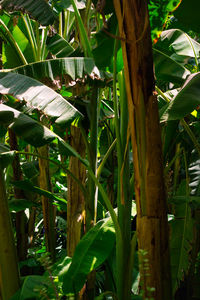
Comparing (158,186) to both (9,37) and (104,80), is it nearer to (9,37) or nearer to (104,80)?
(104,80)

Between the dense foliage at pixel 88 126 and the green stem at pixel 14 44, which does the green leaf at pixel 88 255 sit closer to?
the dense foliage at pixel 88 126

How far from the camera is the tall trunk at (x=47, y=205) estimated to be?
3047 mm

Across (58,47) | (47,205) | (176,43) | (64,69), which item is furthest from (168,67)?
(47,205)

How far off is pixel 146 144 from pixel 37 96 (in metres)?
0.79

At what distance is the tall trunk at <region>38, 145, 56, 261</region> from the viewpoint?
305cm

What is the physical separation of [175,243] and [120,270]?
33.0 inches

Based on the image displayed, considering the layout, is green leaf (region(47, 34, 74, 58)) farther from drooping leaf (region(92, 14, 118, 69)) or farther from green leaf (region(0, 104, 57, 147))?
green leaf (region(0, 104, 57, 147))

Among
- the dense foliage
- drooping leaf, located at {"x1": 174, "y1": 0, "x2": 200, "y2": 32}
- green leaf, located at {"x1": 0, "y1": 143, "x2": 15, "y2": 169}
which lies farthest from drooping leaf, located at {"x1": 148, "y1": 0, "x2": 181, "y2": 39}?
green leaf, located at {"x1": 0, "y1": 143, "x2": 15, "y2": 169}

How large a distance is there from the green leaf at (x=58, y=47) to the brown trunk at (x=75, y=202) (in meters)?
0.55

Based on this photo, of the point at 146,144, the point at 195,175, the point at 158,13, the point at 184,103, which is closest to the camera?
the point at 146,144

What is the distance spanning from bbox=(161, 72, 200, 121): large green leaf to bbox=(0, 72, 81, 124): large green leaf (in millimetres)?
581

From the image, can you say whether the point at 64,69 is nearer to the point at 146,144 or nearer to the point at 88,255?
the point at 146,144

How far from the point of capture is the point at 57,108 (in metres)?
1.95

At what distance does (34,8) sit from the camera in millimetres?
2176
